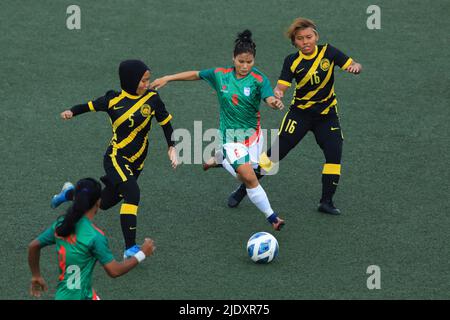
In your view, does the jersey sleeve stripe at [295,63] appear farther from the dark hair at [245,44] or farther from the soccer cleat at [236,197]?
the soccer cleat at [236,197]

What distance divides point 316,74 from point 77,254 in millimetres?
4158

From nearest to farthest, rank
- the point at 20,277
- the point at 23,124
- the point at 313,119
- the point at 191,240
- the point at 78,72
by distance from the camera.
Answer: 1. the point at 20,277
2. the point at 191,240
3. the point at 313,119
4. the point at 23,124
5. the point at 78,72

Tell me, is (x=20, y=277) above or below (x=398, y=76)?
below

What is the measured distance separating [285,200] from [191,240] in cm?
159

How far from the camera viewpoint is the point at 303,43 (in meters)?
10.1

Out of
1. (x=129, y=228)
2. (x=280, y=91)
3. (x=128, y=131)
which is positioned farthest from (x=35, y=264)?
(x=280, y=91)

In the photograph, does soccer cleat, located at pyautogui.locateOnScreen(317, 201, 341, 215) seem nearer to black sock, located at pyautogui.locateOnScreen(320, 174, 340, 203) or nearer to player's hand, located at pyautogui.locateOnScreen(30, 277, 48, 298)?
black sock, located at pyautogui.locateOnScreen(320, 174, 340, 203)

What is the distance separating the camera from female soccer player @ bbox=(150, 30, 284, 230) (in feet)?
31.4

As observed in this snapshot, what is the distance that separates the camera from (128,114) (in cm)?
912

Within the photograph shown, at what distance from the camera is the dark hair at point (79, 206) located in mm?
6930

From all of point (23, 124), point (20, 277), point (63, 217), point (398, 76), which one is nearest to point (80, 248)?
point (63, 217)

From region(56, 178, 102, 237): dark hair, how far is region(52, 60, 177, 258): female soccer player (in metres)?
2.02

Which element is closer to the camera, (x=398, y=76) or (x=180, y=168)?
(x=180, y=168)

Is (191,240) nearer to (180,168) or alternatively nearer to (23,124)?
(180,168)
